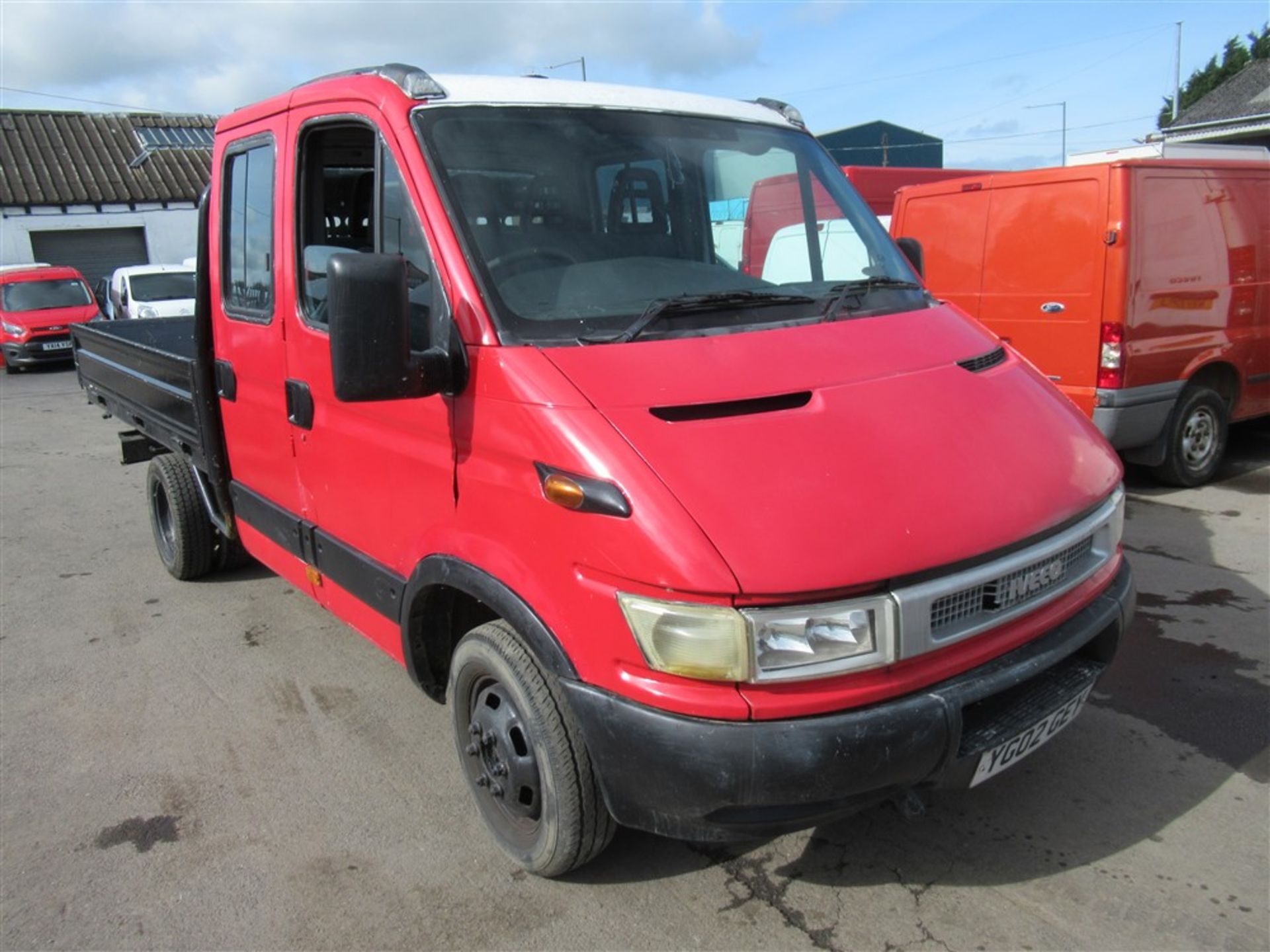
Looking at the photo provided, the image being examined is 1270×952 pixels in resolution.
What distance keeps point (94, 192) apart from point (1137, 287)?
26.9 metres

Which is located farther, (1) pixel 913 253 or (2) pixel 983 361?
(1) pixel 913 253

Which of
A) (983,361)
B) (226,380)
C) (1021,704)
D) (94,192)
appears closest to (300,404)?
(226,380)

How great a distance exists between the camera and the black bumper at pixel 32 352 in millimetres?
18547

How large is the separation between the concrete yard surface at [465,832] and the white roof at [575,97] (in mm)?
2370

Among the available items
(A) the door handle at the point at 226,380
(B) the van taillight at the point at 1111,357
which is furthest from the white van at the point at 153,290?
(B) the van taillight at the point at 1111,357

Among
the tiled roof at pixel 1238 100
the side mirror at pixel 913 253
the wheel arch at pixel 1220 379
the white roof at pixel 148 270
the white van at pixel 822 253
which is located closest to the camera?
the white van at pixel 822 253

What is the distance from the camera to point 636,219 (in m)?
3.28

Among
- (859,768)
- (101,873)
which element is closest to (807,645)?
(859,768)

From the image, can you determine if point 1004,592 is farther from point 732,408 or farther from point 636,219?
point 636,219

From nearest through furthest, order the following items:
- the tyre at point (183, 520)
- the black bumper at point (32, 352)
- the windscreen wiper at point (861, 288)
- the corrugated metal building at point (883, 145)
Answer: the windscreen wiper at point (861, 288), the tyre at point (183, 520), the black bumper at point (32, 352), the corrugated metal building at point (883, 145)

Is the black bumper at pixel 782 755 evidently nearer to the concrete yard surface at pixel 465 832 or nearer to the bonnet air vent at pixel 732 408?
the concrete yard surface at pixel 465 832

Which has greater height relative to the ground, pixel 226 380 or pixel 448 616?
pixel 226 380

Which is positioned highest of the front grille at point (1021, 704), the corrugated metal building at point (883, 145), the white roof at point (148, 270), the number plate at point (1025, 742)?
the corrugated metal building at point (883, 145)

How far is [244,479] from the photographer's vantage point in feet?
14.7
